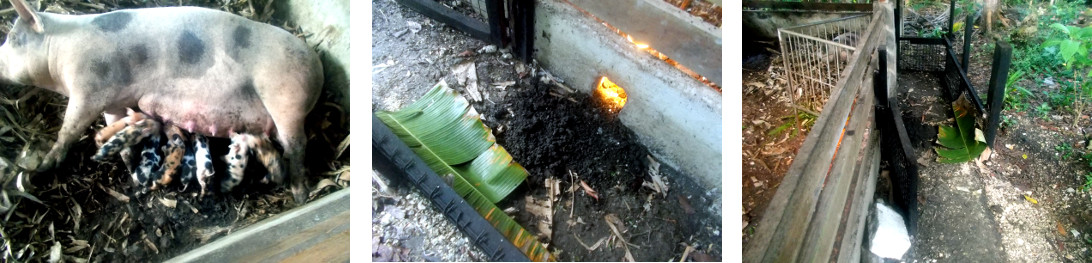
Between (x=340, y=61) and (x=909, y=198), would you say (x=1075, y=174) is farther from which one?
(x=340, y=61)


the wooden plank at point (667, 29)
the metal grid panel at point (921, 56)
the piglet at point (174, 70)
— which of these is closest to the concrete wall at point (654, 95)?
the wooden plank at point (667, 29)

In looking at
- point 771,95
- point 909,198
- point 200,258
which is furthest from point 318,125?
point 909,198

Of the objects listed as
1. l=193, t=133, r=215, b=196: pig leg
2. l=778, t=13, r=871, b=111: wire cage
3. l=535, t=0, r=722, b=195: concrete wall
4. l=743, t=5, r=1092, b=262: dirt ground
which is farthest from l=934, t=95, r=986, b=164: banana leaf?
l=193, t=133, r=215, b=196: pig leg

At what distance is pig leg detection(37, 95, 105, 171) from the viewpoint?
1519 millimetres

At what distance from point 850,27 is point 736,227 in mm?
1141

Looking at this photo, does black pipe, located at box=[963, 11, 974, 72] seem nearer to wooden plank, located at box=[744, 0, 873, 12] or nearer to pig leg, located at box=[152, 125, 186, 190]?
wooden plank, located at box=[744, 0, 873, 12]

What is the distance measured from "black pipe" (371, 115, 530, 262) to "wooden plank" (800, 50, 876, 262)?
0.80 m

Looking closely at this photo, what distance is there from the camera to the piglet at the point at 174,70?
1.52 meters

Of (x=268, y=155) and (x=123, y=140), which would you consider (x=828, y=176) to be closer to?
(x=268, y=155)

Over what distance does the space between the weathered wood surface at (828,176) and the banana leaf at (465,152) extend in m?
Answer: 0.54

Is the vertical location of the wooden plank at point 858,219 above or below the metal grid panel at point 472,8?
below

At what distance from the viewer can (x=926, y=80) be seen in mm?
2326

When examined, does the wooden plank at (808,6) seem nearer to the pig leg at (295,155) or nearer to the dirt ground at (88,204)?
the pig leg at (295,155)

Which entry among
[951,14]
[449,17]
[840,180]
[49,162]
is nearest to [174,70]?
[49,162]
